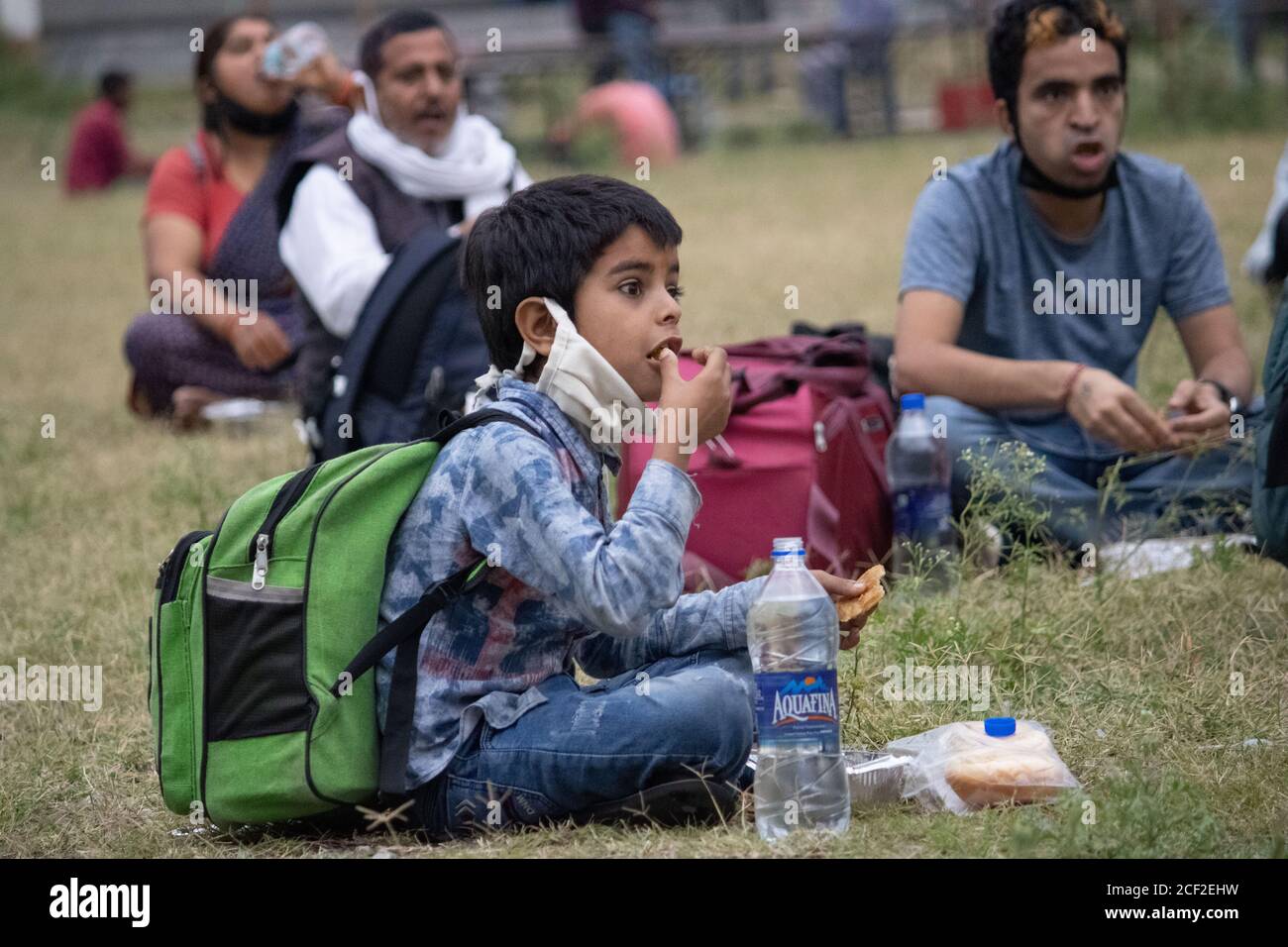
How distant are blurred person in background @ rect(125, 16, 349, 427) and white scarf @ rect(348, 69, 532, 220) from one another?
3.11ft

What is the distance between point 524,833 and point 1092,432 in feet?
5.82

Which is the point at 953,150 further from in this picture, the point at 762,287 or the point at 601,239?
the point at 601,239

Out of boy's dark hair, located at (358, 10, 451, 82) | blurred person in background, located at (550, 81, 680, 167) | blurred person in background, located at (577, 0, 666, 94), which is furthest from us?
blurred person in background, located at (577, 0, 666, 94)

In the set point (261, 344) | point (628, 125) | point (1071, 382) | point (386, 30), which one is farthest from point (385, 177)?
point (628, 125)

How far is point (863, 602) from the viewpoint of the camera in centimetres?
278

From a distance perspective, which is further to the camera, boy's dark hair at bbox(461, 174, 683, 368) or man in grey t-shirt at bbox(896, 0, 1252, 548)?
man in grey t-shirt at bbox(896, 0, 1252, 548)

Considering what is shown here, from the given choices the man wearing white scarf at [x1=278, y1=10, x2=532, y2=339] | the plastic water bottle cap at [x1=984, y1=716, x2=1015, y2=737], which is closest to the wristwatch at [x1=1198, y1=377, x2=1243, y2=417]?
the plastic water bottle cap at [x1=984, y1=716, x2=1015, y2=737]

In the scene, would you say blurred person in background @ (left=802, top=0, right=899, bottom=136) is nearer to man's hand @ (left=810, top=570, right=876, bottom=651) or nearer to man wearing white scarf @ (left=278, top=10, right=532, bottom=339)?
man wearing white scarf @ (left=278, top=10, right=532, bottom=339)

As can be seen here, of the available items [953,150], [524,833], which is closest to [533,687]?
[524,833]

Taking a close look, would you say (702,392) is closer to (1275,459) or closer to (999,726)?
(999,726)

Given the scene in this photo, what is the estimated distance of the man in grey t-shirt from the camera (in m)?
4.16

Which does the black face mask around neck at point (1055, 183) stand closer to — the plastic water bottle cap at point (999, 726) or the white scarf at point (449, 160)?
the white scarf at point (449, 160)

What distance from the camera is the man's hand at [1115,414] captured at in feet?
12.4

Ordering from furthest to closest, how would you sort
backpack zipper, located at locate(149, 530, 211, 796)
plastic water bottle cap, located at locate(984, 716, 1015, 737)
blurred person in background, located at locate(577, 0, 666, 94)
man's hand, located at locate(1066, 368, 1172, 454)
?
1. blurred person in background, located at locate(577, 0, 666, 94)
2. man's hand, located at locate(1066, 368, 1172, 454)
3. plastic water bottle cap, located at locate(984, 716, 1015, 737)
4. backpack zipper, located at locate(149, 530, 211, 796)
